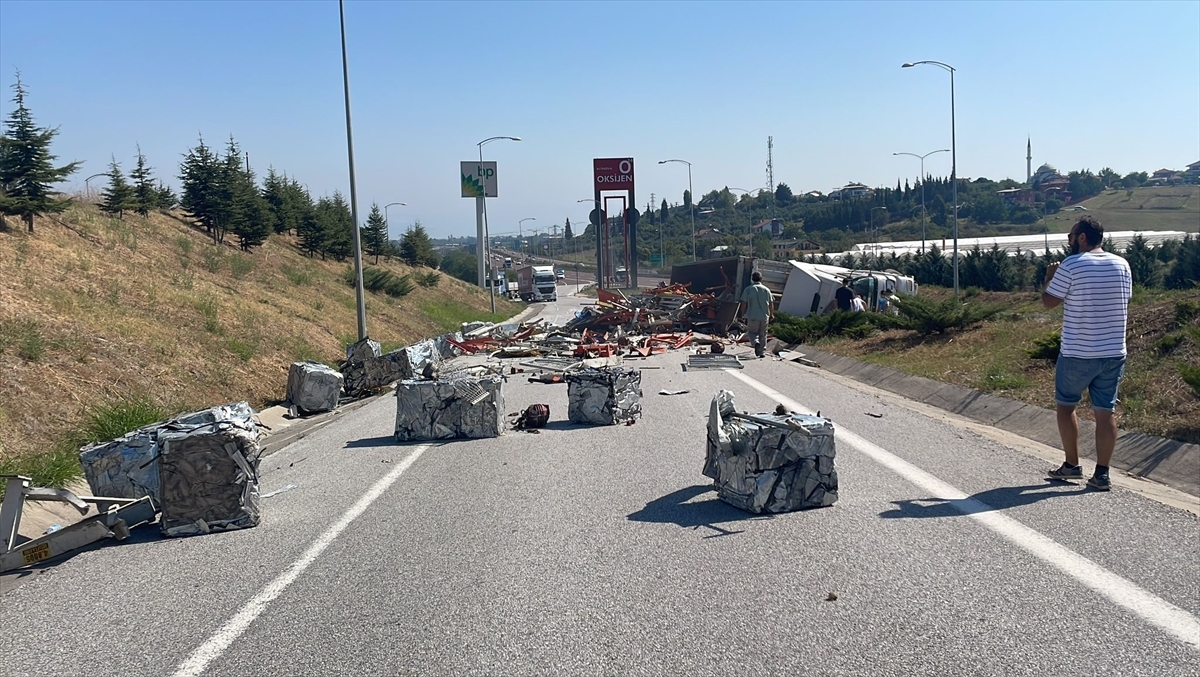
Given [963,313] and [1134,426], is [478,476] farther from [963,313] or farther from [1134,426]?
Result: [963,313]

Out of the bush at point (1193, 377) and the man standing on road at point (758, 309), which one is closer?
the bush at point (1193, 377)

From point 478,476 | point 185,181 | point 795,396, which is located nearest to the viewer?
point 478,476

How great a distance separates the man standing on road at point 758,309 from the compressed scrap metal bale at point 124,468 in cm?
1604

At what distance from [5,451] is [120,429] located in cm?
139

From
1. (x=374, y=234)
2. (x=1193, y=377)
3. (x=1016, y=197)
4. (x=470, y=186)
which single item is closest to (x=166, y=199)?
(x=374, y=234)

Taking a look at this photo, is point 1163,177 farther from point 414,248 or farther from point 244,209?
point 244,209

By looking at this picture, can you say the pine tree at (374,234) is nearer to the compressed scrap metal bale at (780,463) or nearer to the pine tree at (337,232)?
the pine tree at (337,232)

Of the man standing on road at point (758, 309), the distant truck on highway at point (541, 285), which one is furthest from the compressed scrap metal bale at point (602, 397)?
the distant truck on highway at point (541, 285)

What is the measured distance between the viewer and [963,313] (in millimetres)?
20188

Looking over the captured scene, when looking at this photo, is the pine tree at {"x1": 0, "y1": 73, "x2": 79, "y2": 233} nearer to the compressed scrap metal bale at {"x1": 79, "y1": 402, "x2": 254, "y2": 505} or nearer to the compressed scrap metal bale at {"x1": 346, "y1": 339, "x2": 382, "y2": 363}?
the compressed scrap metal bale at {"x1": 346, "y1": 339, "x2": 382, "y2": 363}

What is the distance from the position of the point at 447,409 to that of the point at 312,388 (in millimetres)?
5245

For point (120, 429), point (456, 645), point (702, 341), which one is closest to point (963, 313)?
point (702, 341)

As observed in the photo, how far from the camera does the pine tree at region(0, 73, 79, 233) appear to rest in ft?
70.5

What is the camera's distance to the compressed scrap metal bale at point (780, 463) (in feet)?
23.1
